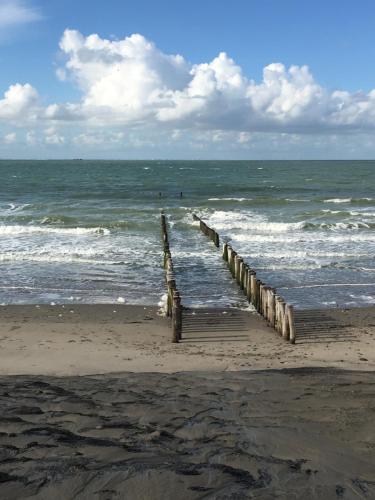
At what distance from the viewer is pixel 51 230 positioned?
3073cm

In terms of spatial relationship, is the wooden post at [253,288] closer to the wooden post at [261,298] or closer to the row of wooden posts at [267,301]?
the row of wooden posts at [267,301]

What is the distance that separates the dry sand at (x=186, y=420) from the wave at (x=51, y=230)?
19.0 metres

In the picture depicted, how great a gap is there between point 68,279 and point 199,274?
496cm

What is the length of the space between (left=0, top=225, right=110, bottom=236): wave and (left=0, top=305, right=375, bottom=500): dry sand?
1904 centimetres

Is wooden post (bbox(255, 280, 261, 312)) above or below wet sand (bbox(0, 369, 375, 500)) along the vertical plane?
below

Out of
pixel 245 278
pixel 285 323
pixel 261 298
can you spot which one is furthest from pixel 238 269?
pixel 285 323

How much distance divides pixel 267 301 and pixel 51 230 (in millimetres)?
19821

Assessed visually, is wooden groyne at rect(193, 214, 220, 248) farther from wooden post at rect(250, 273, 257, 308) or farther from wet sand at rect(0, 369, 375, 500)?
wet sand at rect(0, 369, 375, 500)

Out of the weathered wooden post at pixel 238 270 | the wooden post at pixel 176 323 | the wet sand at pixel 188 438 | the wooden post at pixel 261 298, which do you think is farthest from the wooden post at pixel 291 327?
the weathered wooden post at pixel 238 270

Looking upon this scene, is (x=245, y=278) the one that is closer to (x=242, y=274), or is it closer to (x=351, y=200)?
(x=242, y=274)

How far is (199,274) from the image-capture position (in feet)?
65.6

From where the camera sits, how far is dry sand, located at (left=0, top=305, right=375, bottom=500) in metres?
4.52

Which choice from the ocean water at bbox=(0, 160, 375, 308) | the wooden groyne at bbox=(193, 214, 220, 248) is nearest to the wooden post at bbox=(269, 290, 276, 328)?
the ocean water at bbox=(0, 160, 375, 308)

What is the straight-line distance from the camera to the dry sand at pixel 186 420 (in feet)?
14.8
